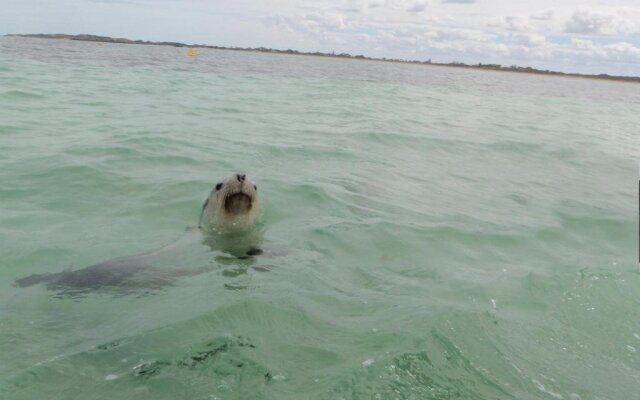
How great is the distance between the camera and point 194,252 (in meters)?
6.06

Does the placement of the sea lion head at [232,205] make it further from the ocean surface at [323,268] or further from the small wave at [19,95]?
the small wave at [19,95]

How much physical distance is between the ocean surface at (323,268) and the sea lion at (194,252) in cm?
12

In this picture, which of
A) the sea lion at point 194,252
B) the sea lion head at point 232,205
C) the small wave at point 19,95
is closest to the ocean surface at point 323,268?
the sea lion at point 194,252

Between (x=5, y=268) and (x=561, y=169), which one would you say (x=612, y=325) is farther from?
(x=561, y=169)

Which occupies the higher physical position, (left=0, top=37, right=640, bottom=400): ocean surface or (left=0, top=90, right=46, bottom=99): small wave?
(left=0, top=90, right=46, bottom=99): small wave

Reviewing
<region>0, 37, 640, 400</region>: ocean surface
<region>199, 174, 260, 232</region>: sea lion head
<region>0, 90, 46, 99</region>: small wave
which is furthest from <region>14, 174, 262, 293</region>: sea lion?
<region>0, 90, 46, 99</region>: small wave

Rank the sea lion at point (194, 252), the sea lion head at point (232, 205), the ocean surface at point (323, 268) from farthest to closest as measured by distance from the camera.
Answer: the sea lion head at point (232, 205)
the sea lion at point (194, 252)
the ocean surface at point (323, 268)

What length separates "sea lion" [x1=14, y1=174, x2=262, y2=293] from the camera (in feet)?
16.8

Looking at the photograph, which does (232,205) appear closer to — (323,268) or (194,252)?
(194,252)

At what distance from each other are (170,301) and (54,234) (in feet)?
8.17

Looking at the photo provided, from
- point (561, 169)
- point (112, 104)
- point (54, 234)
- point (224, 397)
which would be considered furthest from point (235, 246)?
point (112, 104)

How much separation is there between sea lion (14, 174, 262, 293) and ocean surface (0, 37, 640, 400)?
0.12 metres

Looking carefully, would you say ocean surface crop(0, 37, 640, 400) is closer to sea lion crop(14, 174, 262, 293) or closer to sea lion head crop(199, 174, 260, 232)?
sea lion crop(14, 174, 262, 293)

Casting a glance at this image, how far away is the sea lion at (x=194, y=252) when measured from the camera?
5.12 metres
